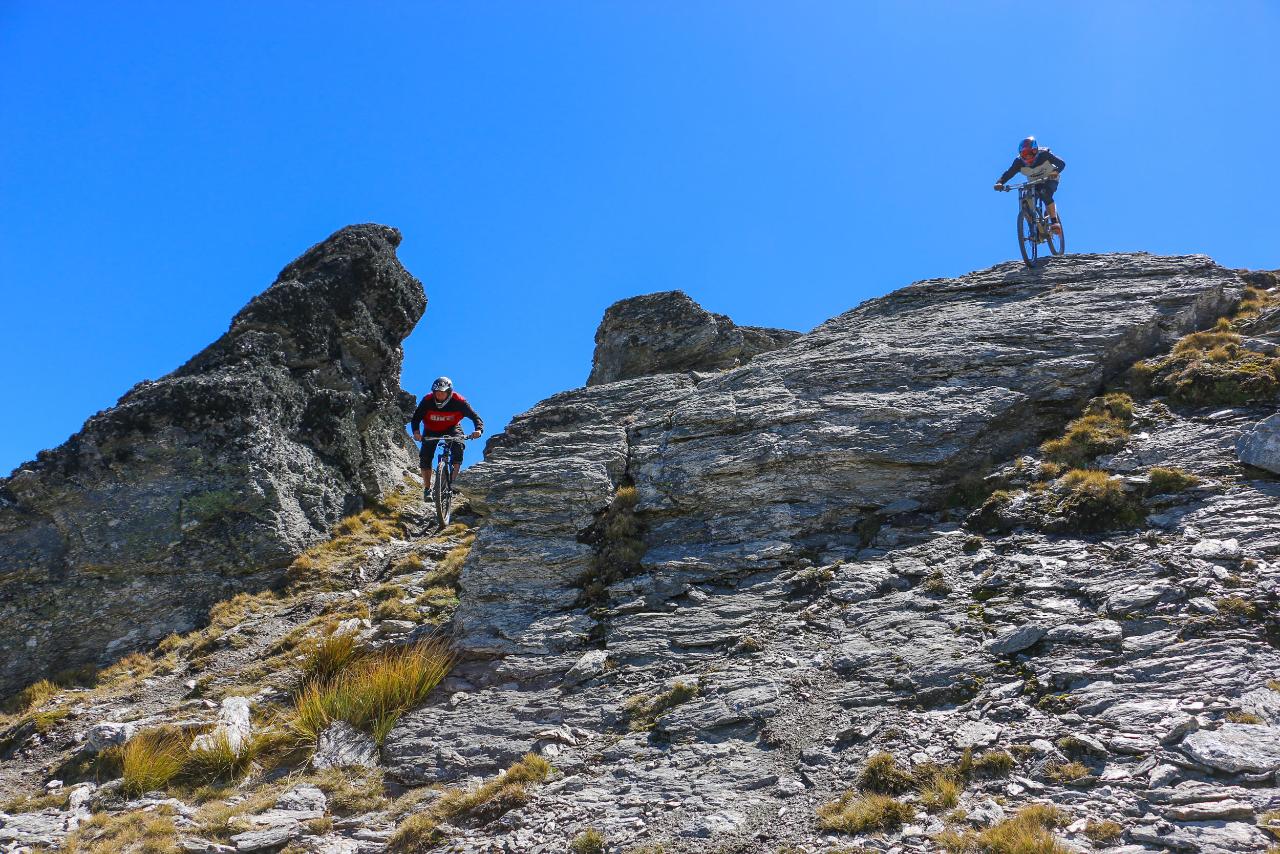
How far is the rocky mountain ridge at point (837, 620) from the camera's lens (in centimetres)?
724

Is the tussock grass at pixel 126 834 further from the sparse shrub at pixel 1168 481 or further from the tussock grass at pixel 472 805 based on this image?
the sparse shrub at pixel 1168 481

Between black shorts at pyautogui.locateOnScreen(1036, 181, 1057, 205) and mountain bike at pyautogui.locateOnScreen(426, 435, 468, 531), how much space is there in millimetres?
16206

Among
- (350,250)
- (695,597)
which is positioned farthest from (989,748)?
(350,250)

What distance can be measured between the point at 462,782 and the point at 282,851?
6.52 ft

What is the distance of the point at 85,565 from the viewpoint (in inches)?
653

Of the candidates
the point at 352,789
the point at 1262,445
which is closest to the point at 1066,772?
the point at 1262,445

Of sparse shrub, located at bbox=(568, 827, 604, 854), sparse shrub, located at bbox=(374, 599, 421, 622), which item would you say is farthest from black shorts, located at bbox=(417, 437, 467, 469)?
sparse shrub, located at bbox=(568, 827, 604, 854)

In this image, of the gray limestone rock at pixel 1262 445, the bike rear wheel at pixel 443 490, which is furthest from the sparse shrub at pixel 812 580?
the bike rear wheel at pixel 443 490

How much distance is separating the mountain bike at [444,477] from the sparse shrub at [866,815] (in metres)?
11.7

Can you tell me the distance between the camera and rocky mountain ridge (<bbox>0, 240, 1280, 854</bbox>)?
7.24m

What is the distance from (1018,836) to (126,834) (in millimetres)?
8987

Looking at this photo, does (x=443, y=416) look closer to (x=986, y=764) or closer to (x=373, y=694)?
(x=373, y=694)

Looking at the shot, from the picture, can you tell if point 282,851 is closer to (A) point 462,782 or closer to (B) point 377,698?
(A) point 462,782

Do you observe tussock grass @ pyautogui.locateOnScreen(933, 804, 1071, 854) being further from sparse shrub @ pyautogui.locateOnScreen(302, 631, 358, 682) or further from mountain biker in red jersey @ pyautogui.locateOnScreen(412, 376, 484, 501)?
mountain biker in red jersey @ pyautogui.locateOnScreen(412, 376, 484, 501)
